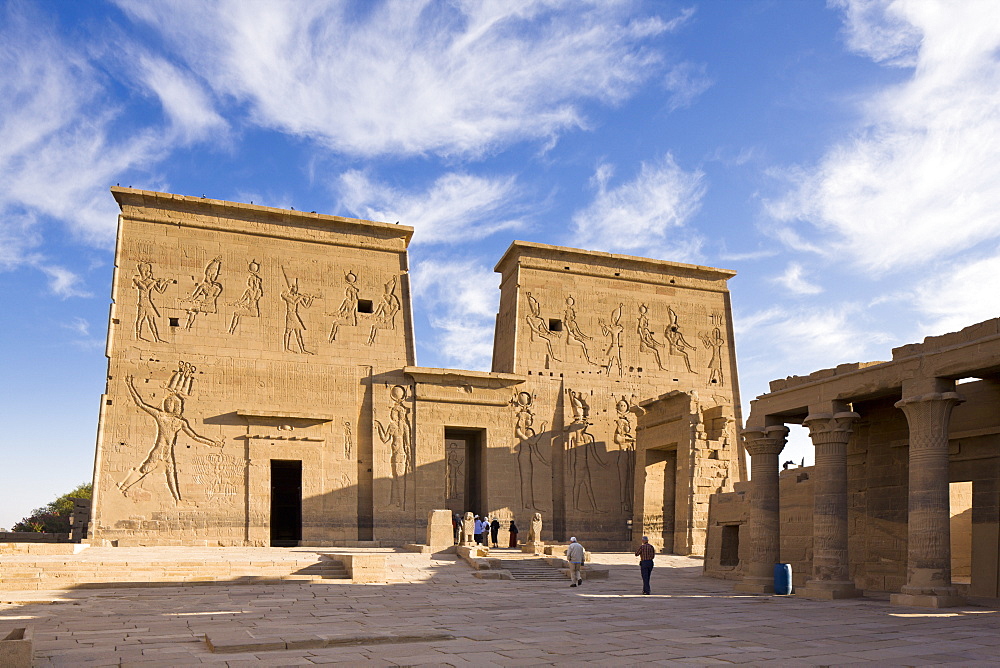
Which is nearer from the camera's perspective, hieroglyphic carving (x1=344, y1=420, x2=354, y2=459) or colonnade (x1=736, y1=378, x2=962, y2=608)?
colonnade (x1=736, y1=378, x2=962, y2=608)

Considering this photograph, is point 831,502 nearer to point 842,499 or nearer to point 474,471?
point 842,499

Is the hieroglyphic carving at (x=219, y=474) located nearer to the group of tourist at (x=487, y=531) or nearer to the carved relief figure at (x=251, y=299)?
the carved relief figure at (x=251, y=299)

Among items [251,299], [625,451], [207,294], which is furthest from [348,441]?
[625,451]

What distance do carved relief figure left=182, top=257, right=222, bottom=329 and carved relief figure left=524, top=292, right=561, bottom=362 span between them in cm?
904

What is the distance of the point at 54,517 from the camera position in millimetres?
44531

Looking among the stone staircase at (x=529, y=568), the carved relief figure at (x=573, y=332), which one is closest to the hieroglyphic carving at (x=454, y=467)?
the carved relief figure at (x=573, y=332)

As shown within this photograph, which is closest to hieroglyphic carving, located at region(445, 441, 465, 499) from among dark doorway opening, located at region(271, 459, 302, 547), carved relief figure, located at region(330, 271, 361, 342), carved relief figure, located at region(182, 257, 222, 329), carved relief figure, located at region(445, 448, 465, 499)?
carved relief figure, located at region(445, 448, 465, 499)

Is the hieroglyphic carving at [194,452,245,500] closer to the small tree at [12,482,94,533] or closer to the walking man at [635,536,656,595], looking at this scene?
the walking man at [635,536,656,595]

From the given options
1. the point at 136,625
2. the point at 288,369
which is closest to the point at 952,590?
the point at 136,625

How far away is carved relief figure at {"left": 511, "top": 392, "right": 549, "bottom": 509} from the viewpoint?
24391 millimetres

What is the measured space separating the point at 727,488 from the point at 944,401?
1175cm

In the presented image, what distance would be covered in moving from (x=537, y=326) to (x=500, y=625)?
16.6 metres

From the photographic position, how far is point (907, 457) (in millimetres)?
13859

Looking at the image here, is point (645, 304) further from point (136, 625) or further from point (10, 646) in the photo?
point (10, 646)
